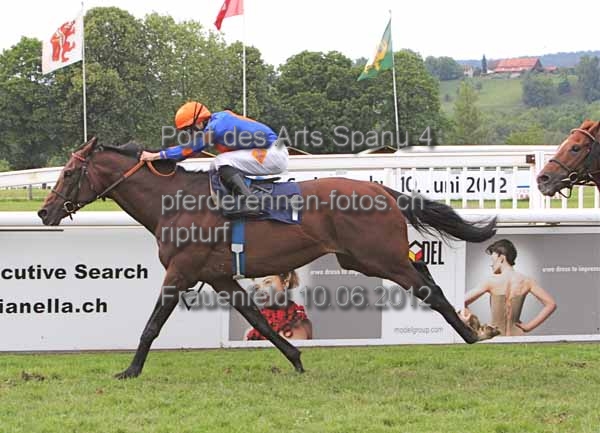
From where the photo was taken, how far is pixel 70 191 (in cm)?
658

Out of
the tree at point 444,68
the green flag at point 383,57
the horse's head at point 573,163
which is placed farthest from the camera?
the tree at point 444,68

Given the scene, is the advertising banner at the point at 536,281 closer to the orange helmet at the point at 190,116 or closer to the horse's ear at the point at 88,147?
the orange helmet at the point at 190,116

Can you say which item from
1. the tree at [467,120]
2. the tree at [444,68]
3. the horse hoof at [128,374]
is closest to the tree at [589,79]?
the tree at [444,68]

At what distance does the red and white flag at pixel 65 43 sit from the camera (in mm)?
23297

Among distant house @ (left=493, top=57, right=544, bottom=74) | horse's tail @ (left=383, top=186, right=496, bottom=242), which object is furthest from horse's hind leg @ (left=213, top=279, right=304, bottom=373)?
distant house @ (left=493, top=57, right=544, bottom=74)

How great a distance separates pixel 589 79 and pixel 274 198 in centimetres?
11964

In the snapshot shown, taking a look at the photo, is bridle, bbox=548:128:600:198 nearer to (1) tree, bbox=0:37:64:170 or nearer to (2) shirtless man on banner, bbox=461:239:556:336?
(2) shirtless man on banner, bbox=461:239:556:336

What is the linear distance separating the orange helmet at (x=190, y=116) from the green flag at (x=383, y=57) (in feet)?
62.2

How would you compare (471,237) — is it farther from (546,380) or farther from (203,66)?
(203,66)

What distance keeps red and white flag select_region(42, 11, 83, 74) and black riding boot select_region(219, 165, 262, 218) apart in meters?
17.9

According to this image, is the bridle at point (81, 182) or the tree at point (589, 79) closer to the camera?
the bridle at point (81, 182)

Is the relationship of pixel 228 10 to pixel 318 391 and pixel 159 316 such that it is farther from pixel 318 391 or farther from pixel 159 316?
pixel 318 391

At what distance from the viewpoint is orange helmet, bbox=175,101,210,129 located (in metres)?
6.45

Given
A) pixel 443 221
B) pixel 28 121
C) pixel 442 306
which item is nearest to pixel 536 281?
pixel 443 221
